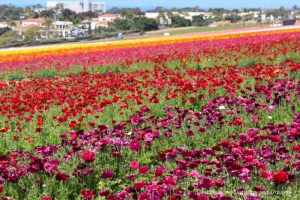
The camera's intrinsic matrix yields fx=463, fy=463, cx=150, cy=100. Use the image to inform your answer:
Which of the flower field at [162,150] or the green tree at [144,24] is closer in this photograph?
the flower field at [162,150]

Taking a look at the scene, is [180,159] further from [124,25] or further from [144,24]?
[124,25]

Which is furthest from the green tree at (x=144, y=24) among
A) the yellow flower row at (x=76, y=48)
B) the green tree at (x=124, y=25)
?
the yellow flower row at (x=76, y=48)

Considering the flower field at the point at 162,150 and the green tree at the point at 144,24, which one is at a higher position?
the green tree at the point at 144,24

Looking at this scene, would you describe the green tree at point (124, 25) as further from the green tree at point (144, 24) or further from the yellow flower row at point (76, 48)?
the yellow flower row at point (76, 48)

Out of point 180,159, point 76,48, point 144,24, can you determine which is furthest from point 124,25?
point 180,159

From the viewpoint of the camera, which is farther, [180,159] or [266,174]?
[180,159]

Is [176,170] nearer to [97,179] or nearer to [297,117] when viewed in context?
[97,179]

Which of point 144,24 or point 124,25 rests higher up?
point 144,24

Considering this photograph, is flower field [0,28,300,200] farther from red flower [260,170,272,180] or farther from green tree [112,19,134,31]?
green tree [112,19,134,31]

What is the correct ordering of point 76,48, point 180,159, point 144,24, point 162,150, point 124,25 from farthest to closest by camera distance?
point 124,25 < point 144,24 < point 76,48 < point 162,150 < point 180,159

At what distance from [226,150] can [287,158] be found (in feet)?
2.02

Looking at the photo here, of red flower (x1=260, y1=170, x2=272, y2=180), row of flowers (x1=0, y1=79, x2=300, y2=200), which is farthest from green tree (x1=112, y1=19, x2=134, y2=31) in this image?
red flower (x1=260, y1=170, x2=272, y2=180)

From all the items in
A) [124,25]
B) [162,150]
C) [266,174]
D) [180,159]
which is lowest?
[162,150]

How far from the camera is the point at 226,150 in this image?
15.4 feet
